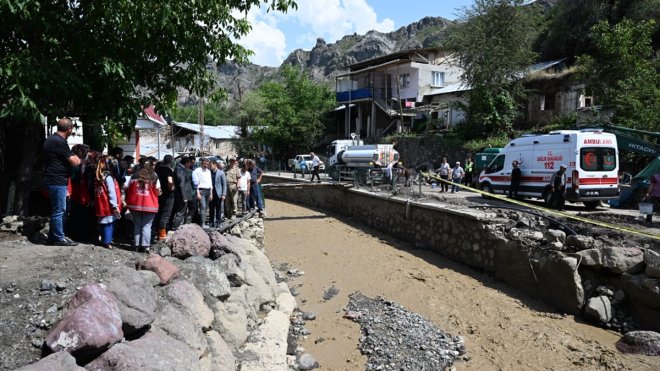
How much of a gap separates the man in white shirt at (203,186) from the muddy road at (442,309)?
2860 millimetres

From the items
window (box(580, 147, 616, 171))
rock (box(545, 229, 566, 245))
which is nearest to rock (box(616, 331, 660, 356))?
rock (box(545, 229, 566, 245))

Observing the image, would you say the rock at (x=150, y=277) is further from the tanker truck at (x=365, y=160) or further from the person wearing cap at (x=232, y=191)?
the tanker truck at (x=365, y=160)

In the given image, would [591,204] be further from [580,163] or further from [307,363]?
[307,363]

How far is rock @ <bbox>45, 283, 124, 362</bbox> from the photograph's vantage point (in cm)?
378

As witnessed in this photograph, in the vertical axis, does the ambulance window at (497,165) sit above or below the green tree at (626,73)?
below

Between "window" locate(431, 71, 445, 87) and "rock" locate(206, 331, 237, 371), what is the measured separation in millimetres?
36015

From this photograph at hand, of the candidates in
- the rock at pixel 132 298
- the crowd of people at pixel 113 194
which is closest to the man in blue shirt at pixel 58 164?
the crowd of people at pixel 113 194

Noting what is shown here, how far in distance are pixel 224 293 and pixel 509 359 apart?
4.82 m

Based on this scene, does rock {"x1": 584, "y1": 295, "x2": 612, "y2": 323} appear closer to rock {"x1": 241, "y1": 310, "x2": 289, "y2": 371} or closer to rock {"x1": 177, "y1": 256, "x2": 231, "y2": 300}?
→ rock {"x1": 241, "y1": 310, "x2": 289, "y2": 371}

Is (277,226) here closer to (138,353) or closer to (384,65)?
(138,353)

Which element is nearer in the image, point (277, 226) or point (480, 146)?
point (277, 226)

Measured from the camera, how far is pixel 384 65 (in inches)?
1507

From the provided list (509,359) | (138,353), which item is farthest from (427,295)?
(138,353)

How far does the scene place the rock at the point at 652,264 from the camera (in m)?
8.17
